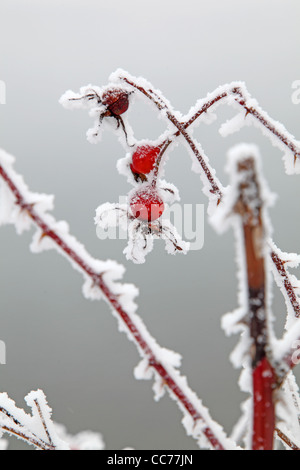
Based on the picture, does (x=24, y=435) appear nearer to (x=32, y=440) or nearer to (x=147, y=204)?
(x=32, y=440)

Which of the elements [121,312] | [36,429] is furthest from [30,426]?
[121,312]

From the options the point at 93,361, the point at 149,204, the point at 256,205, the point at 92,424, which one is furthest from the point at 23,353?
the point at 256,205

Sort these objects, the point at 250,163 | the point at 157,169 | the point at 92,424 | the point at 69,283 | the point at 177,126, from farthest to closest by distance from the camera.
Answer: the point at 69,283 < the point at 92,424 < the point at 157,169 < the point at 177,126 < the point at 250,163

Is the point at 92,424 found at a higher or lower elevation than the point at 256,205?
higher

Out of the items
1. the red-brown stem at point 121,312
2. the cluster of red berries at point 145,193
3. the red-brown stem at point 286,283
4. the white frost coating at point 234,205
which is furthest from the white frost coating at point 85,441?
the cluster of red berries at point 145,193

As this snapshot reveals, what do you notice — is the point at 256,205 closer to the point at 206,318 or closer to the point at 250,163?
the point at 250,163

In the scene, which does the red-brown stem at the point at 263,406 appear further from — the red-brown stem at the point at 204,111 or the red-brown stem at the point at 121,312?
the red-brown stem at the point at 204,111
